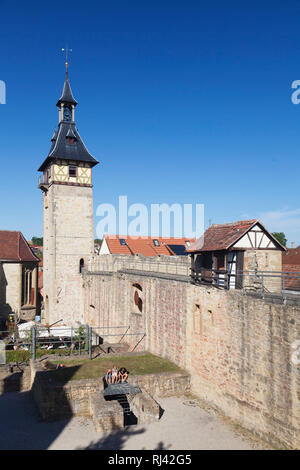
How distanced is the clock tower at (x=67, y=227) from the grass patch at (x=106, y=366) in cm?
1333

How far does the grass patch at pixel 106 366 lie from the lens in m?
15.7

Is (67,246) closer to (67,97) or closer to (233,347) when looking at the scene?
(67,97)

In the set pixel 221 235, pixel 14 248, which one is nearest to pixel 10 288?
pixel 14 248

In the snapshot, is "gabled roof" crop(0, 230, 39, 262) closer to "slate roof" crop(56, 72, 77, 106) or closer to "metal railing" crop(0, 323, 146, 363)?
"metal railing" crop(0, 323, 146, 363)

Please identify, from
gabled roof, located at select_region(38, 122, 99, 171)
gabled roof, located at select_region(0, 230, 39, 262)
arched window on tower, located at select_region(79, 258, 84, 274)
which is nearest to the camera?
gabled roof, located at select_region(38, 122, 99, 171)

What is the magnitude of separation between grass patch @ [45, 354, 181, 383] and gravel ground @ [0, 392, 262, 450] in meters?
1.72

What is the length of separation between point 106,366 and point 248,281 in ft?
24.9

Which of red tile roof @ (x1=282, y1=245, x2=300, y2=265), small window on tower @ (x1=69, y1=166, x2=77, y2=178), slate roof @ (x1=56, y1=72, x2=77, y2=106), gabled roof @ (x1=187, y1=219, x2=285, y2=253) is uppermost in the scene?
slate roof @ (x1=56, y1=72, x2=77, y2=106)

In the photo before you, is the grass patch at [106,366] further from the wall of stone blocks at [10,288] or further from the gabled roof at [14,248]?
the gabled roof at [14,248]

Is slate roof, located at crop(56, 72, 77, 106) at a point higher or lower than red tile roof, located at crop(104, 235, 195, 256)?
higher

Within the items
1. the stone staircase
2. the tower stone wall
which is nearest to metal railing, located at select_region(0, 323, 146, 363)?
the stone staircase

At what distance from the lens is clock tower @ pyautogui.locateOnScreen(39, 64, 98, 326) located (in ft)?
101

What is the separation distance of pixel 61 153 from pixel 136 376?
21.2 m
